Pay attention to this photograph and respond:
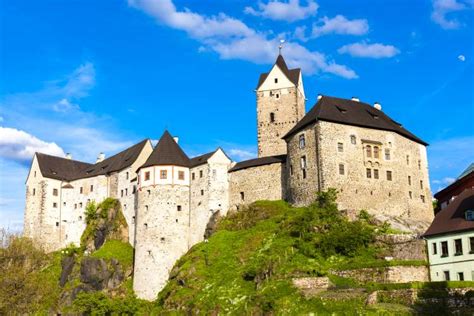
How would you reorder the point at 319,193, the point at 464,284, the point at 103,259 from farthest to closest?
the point at 103,259, the point at 319,193, the point at 464,284

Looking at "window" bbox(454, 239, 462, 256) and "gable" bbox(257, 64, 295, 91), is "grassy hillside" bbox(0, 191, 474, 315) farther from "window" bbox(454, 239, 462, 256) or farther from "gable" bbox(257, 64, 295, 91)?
"gable" bbox(257, 64, 295, 91)

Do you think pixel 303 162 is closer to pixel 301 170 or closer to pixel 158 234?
pixel 301 170

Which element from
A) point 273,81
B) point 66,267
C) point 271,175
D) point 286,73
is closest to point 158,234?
point 271,175

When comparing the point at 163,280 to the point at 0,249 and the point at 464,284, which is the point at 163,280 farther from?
the point at 464,284

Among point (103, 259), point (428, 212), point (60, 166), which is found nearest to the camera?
point (428, 212)

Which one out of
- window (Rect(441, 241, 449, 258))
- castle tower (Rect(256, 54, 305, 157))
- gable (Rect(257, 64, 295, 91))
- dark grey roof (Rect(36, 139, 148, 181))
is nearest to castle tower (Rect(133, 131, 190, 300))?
dark grey roof (Rect(36, 139, 148, 181))

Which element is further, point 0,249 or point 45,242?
point 45,242

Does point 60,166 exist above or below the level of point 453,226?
above

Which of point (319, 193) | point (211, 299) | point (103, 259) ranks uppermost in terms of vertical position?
point (319, 193)

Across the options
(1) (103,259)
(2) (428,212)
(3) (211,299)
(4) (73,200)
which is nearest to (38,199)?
(4) (73,200)

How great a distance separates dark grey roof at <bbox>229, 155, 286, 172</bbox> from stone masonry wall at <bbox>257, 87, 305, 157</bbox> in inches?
340

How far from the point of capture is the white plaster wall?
39.9 meters

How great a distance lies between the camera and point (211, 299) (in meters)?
49.1

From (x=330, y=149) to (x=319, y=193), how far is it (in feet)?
14.7
